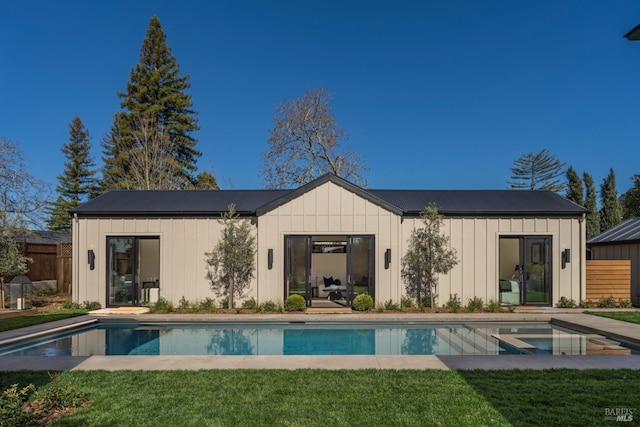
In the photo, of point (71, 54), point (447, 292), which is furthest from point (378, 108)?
point (71, 54)

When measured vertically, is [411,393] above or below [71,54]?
below

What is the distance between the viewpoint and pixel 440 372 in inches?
216

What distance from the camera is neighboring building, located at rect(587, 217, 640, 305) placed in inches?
515

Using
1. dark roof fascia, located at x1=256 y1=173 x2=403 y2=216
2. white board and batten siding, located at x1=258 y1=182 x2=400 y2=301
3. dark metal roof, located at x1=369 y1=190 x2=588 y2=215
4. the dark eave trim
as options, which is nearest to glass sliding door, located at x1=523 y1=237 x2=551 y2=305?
dark metal roof, located at x1=369 y1=190 x2=588 y2=215

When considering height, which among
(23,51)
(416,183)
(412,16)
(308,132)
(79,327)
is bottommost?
(79,327)

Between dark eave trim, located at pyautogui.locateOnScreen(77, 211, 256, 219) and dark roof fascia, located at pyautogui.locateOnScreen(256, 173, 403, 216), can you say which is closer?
dark roof fascia, located at pyautogui.locateOnScreen(256, 173, 403, 216)

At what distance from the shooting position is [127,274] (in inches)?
482

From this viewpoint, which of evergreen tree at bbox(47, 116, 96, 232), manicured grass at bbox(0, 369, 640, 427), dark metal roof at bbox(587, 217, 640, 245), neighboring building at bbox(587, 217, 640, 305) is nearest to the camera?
manicured grass at bbox(0, 369, 640, 427)

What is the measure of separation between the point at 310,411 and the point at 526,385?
9.05ft

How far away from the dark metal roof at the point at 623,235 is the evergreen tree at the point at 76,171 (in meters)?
34.6

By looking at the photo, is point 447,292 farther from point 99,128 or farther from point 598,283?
point 99,128

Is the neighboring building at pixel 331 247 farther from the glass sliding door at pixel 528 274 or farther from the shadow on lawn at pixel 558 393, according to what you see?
the shadow on lawn at pixel 558 393

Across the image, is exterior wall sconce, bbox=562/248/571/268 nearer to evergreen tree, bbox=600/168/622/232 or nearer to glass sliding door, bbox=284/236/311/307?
glass sliding door, bbox=284/236/311/307

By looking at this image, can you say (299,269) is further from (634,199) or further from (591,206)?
(591,206)
